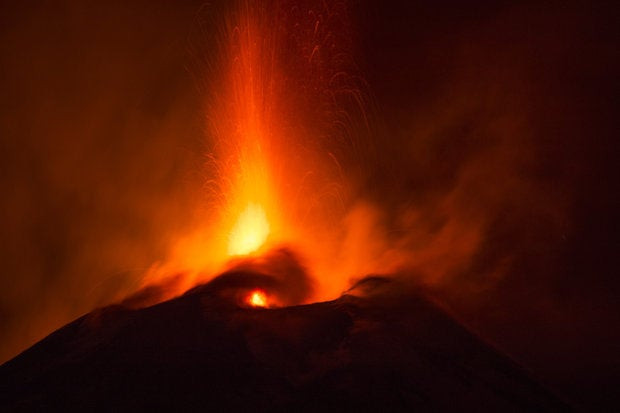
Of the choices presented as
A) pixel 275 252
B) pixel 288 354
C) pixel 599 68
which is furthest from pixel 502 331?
pixel 599 68

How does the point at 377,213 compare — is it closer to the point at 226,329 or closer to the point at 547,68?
the point at 547,68

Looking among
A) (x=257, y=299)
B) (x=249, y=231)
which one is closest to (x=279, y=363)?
(x=257, y=299)

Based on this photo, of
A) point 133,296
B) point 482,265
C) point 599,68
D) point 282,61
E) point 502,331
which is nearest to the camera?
point 502,331

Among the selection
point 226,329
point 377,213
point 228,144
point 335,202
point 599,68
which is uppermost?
point 228,144

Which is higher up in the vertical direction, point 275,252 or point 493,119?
point 493,119

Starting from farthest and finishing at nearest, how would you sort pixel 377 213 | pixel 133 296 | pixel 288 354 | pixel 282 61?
1. pixel 377 213
2. pixel 282 61
3. pixel 133 296
4. pixel 288 354

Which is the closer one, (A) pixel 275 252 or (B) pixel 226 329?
(B) pixel 226 329

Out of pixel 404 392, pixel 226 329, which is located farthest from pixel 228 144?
pixel 404 392

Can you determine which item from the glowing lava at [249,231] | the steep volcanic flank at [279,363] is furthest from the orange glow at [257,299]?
the glowing lava at [249,231]

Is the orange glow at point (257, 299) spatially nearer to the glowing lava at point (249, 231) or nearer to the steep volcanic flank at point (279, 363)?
the steep volcanic flank at point (279, 363)
